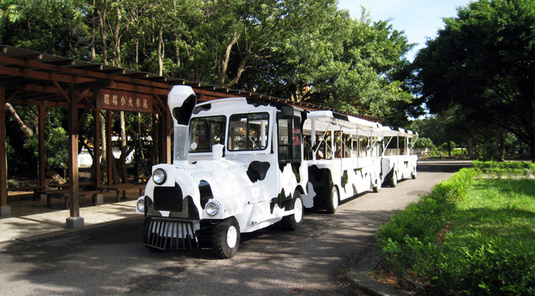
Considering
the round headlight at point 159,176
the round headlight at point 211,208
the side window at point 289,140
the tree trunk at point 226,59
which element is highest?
the tree trunk at point 226,59

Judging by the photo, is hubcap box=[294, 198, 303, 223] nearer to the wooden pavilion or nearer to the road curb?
the road curb

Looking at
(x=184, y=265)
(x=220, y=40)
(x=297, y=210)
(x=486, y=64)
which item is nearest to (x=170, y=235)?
(x=184, y=265)

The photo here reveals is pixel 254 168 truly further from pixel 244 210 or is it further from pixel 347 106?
pixel 347 106

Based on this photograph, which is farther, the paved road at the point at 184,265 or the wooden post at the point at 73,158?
the wooden post at the point at 73,158

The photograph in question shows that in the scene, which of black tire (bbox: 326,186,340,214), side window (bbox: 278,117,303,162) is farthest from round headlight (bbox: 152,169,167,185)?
black tire (bbox: 326,186,340,214)

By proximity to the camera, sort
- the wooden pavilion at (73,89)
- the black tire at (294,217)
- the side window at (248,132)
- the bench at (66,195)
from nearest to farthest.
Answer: the side window at (248,132)
the black tire at (294,217)
the wooden pavilion at (73,89)
the bench at (66,195)

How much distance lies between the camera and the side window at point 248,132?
24.2ft

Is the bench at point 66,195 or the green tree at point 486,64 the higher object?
the green tree at point 486,64

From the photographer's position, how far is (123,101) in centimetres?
1068

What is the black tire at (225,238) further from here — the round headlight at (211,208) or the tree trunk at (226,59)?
the tree trunk at (226,59)

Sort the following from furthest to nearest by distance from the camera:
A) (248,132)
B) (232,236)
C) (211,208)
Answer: (248,132), (232,236), (211,208)

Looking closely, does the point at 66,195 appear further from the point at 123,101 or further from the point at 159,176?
the point at 159,176

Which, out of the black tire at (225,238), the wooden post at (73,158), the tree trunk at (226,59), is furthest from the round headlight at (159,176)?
the tree trunk at (226,59)

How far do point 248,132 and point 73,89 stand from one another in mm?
4528
